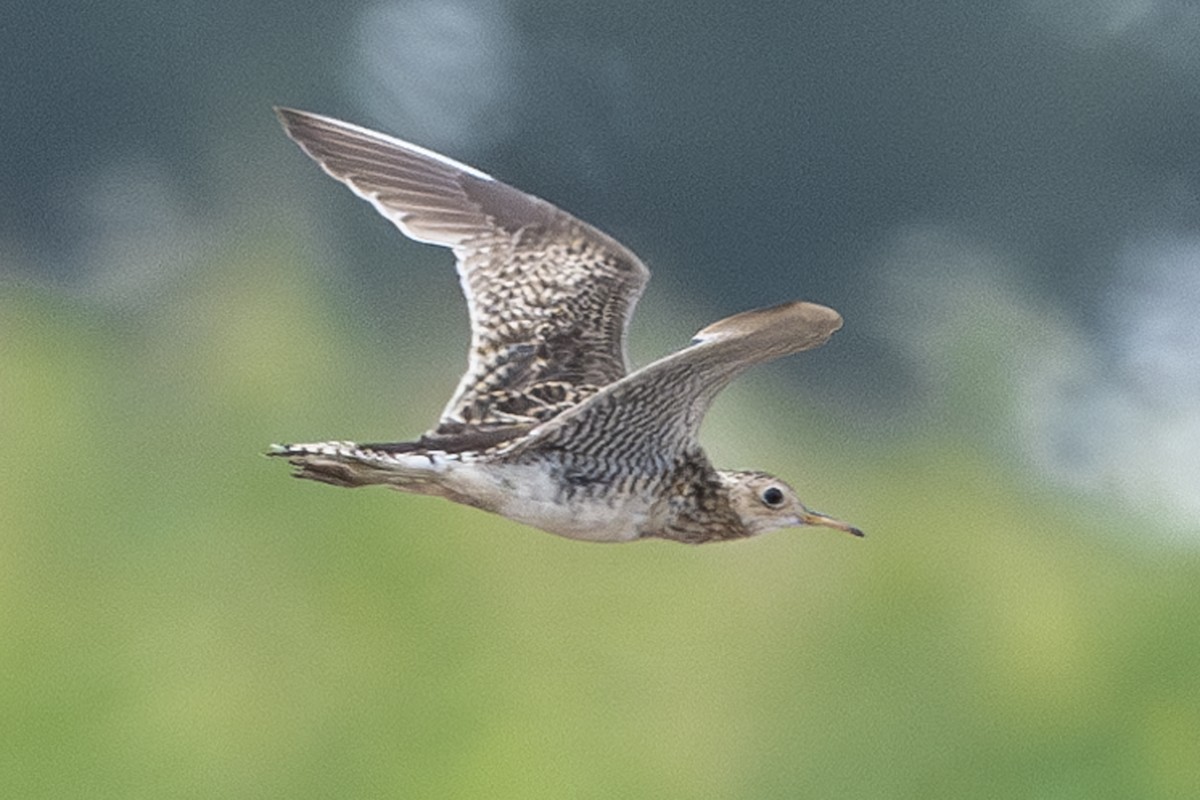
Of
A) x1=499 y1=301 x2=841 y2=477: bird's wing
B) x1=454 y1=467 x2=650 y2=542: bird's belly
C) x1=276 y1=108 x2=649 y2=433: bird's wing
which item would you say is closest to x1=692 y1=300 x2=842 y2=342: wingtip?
x1=499 y1=301 x2=841 y2=477: bird's wing

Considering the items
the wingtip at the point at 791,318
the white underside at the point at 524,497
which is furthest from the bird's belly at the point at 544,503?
the wingtip at the point at 791,318

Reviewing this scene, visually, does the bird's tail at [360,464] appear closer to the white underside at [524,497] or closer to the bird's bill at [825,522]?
the white underside at [524,497]

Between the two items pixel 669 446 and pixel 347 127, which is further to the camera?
pixel 347 127

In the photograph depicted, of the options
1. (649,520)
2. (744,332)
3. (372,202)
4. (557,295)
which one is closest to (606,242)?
(557,295)

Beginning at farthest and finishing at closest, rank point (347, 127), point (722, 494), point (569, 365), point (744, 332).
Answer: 1. point (347, 127)
2. point (569, 365)
3. point (722, 494)
4. point (744, 332)

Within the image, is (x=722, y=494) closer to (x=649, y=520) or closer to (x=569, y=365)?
(x=649, y=520)

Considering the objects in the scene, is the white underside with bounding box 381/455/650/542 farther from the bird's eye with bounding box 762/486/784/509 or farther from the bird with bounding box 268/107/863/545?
the bird's eye with bounding box 762/486/784/509
